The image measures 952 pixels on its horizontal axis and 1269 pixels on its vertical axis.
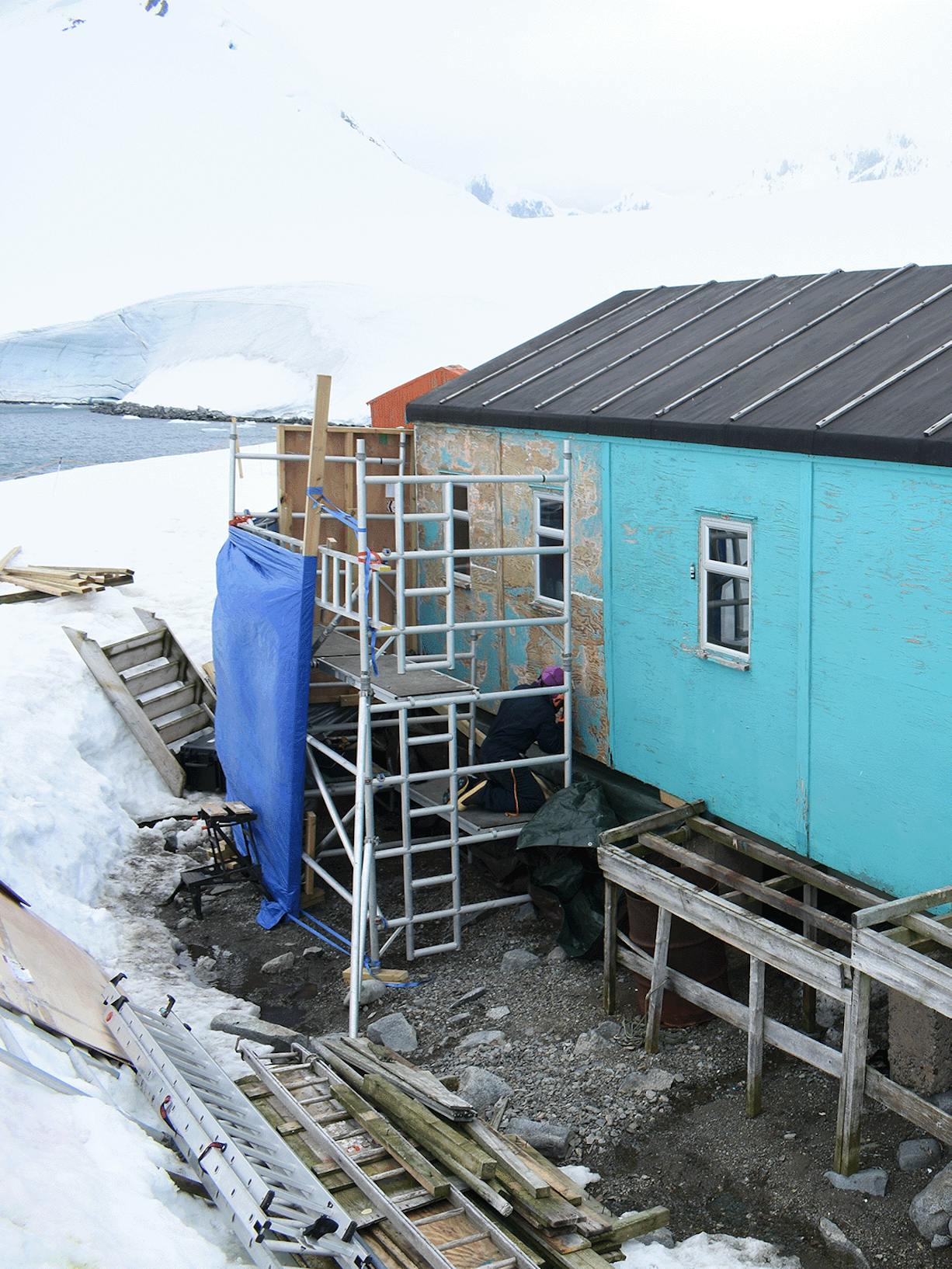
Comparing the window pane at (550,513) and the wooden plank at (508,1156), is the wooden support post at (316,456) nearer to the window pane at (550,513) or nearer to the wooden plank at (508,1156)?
the window pane at (550,513)

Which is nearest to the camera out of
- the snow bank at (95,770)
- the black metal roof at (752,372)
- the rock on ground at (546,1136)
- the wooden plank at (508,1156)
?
the wooden plank at (508,1156)

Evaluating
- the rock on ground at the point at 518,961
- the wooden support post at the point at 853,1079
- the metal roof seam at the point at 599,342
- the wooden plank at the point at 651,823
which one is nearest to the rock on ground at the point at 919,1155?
the wooden support post at the point at 853,1079

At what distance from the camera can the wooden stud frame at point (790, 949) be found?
6855mm

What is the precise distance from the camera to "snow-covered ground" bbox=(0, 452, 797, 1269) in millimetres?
4699

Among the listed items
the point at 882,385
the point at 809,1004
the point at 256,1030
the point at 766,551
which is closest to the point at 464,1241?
the point at 256,1030

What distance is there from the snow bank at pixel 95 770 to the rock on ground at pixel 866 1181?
416 cm

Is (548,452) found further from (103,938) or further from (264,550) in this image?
(103,938)

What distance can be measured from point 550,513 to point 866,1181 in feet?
21.9

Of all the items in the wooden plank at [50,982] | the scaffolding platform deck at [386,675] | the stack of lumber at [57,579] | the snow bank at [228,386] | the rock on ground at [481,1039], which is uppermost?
the snow bank at [228,386]

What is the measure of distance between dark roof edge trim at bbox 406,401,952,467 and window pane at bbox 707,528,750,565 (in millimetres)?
697

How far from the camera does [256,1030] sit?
894 cm

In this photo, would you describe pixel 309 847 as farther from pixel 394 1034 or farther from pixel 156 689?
pixel 156 689

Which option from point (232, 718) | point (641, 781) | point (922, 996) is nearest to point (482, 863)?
point (641, 781)

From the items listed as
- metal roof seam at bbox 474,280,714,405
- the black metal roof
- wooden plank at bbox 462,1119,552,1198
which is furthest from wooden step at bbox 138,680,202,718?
wooden plank at bbox 462,1119,552,1198
